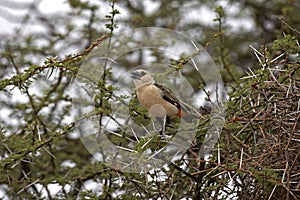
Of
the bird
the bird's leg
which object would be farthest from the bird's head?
the bird's leg

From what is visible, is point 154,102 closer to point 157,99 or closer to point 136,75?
point 157,99

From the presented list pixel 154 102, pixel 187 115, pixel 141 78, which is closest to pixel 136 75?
pixel 141 78

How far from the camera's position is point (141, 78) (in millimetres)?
3127

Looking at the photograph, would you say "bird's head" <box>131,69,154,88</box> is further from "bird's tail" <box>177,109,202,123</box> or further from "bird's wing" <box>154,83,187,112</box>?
"bird's tail" <box>177,109,202,123</box>

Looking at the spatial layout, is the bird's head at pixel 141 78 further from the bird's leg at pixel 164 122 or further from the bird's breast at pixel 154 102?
the bird's leg at pixel 164 122

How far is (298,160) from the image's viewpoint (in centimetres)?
289

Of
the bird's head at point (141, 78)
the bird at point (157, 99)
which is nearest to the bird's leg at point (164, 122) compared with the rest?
the bird at point (157, 99)

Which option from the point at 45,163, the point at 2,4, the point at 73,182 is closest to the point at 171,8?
the point at 2,4

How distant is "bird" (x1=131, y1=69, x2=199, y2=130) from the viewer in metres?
3.07

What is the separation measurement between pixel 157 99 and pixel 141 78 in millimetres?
110

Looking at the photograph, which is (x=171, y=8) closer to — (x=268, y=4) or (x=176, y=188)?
(x=268, y=4)

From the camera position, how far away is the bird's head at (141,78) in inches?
123

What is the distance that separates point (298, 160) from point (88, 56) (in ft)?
3.30

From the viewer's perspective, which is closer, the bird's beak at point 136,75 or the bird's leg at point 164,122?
the bird's leg at point 164,122
